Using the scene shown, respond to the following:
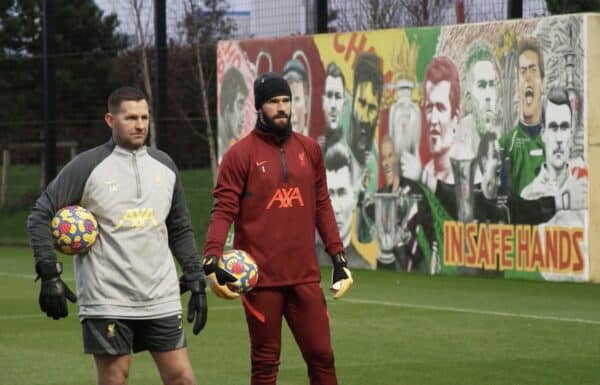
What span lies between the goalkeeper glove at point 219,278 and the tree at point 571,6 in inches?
620

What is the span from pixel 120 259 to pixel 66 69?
24.5m

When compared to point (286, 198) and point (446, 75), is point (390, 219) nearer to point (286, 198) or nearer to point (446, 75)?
point (446, 75)

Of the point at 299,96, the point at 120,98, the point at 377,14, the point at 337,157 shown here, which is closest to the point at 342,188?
the point at 337,157

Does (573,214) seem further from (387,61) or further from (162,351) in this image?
(162,351)

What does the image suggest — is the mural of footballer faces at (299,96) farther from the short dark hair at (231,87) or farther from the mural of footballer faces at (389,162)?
the mural of footballer faces at (389,162)

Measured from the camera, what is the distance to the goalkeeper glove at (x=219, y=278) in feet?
30.8

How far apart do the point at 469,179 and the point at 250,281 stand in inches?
511

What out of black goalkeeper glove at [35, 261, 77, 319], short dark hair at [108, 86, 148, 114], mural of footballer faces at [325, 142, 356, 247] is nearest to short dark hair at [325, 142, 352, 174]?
mural of footballer faces at [325, 142, 356, 247]

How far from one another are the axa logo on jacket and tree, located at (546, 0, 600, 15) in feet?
50.4

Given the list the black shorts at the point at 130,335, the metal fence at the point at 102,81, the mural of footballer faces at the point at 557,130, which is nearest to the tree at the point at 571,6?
the metal fence at the point at 102,81

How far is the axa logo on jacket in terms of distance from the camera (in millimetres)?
9641

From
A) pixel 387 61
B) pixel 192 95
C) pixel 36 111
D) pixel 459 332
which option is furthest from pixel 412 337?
pixel 36 111

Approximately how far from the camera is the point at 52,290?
8570 millimetres

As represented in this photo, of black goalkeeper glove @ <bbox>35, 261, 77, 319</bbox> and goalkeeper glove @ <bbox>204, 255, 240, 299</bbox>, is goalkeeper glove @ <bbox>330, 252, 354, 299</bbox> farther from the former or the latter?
black goalkeeper glove @ <bbox>35, 261, 77, 319</bbox>
